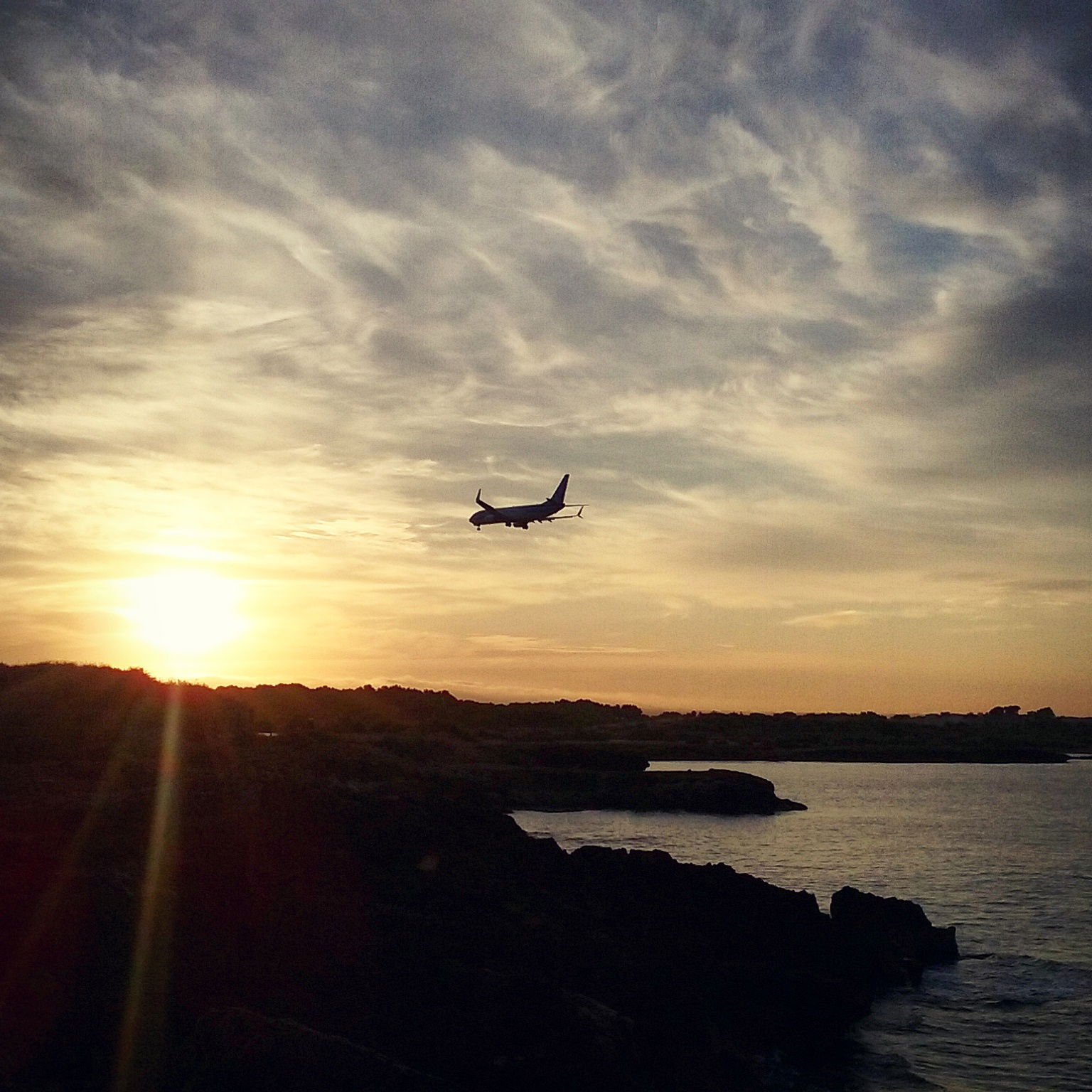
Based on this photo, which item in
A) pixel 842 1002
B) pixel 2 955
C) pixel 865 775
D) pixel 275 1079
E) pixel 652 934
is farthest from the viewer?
pixel 865 775

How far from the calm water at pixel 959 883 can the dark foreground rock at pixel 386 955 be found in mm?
1968

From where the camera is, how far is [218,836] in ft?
95.1

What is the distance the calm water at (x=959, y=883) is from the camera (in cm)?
2553

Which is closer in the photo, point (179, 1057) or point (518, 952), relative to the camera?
point (179, 1057)

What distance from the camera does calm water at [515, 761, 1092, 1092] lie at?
83.8 feet

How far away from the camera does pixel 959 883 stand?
168ft

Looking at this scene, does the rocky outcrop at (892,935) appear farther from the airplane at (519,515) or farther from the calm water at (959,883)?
the airplane at (519,515)

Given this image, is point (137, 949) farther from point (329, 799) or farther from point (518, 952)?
point (329, 799)

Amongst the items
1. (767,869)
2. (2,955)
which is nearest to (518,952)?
(2,955)

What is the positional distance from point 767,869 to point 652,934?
27.3m

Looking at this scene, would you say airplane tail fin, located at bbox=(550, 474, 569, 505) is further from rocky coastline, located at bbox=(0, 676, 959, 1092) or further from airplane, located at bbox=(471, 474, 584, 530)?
rocky coastline, located at bbox=(0, 676, 959, 1092)

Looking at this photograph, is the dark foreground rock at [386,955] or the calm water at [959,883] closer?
the dark foreground rock at [386,955]

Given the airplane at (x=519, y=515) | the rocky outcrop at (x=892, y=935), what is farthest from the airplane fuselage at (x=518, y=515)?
the rocky outcrop at (x=892, y=935)

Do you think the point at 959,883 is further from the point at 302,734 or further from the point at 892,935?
the point at 302,734
